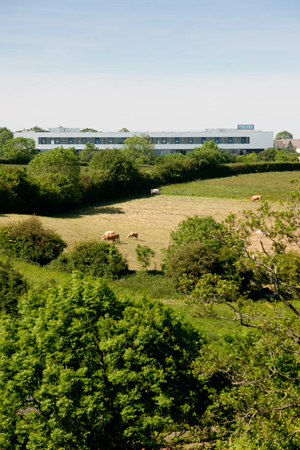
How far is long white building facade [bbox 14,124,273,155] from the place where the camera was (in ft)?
608

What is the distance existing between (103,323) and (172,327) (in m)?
3.35

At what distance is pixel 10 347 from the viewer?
2102cm

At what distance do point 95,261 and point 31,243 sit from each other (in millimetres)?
6785

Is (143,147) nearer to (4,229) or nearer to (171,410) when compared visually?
(4,229)

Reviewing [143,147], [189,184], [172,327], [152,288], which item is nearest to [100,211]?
[189,184]

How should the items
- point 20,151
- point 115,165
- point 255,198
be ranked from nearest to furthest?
point 255,198
point 115,165
point 20,151

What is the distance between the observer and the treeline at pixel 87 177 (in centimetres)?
7281

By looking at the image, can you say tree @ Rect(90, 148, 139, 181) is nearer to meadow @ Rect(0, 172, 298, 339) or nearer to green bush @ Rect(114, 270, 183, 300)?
meadow @ Rect(0, 172, 298, 339)

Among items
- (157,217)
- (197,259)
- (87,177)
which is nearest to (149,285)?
(197,259)

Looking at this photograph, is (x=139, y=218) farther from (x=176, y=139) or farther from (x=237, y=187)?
(x=176, y=139)

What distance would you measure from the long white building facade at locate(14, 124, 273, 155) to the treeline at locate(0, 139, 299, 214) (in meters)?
51.4

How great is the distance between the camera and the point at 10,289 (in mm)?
32562

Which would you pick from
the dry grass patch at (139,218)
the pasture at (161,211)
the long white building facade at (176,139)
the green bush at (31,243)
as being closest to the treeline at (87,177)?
the pasture at (161,211)

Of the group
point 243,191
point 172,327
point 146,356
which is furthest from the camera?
point 243,191
